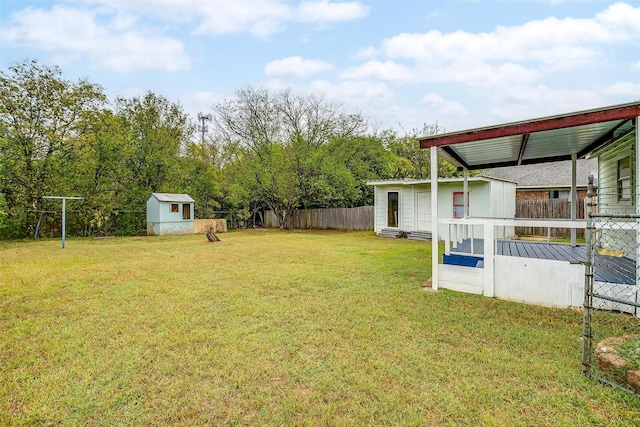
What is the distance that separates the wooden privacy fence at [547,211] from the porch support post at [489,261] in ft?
35.0

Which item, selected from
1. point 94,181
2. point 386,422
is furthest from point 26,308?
point 94,181

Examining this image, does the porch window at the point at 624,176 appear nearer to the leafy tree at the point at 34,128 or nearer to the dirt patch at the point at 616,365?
the dirt patch at the point at 616,365

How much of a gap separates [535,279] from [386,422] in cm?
353

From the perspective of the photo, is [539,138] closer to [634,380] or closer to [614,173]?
[614,173]

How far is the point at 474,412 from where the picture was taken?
2070mm

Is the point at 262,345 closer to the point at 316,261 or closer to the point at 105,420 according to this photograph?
the point at 105,420

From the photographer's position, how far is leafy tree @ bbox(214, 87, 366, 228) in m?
16.6

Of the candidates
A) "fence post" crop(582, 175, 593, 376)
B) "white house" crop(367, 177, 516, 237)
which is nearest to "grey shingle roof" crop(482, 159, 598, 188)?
"white house" crop(367, 177, 516, 237)

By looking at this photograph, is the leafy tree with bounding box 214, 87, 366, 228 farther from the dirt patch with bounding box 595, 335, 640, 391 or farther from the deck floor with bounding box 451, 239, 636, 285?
the dirt patch with bounding box 595, 335, 640, 391

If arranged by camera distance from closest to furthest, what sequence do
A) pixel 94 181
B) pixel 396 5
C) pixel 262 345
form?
pixel 262 345
pixel 396 5
pixel 94 181

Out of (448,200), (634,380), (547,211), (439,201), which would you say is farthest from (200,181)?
(634,380)

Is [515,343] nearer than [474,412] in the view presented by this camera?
No

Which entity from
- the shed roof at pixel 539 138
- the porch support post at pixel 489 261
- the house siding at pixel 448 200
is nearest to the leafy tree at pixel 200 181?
the house siding at pixel 448 200

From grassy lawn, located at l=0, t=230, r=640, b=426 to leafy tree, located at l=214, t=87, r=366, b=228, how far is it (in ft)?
38.2
